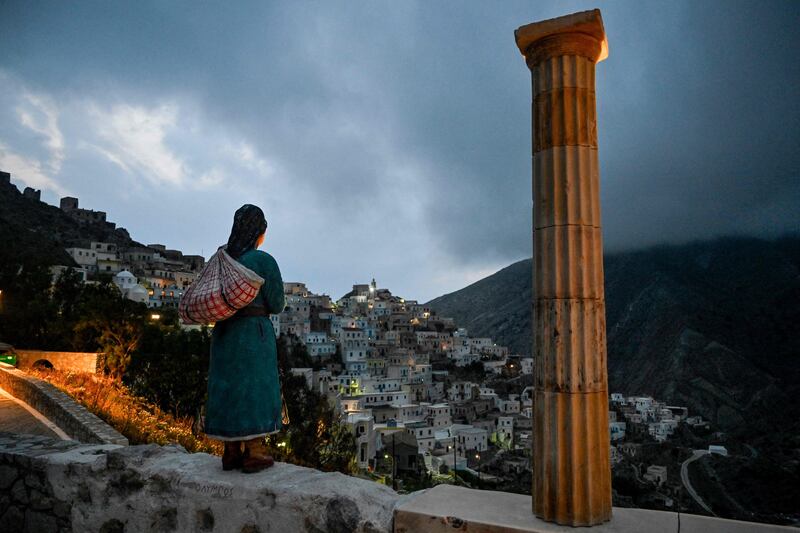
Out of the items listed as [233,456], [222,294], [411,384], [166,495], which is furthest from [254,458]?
[411,384]

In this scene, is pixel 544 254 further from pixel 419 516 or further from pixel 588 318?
pixel 419 516

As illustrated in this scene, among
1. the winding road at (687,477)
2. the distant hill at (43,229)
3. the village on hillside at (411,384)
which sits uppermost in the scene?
the distant hill at (43,229)

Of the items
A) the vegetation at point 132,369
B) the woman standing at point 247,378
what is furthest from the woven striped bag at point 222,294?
the vegetation at point 132,369

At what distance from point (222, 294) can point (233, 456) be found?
1.03 meters

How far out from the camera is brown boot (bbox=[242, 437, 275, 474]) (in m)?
3.06

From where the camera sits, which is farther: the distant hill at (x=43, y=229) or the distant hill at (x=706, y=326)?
the distant hill at (x=706, y=326)

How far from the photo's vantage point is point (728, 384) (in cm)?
7181

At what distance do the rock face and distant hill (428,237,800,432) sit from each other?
231ft

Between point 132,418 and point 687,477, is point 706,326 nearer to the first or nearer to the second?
point 687,477

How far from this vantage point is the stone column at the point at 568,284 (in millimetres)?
2225

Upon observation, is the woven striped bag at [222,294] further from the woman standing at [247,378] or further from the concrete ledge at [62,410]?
the concrete ledge at [62,410]

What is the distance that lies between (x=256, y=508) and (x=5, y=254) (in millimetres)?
41794

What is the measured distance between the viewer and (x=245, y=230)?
3.46m

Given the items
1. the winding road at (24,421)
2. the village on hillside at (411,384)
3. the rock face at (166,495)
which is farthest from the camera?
the village on hillside at (411,384)
